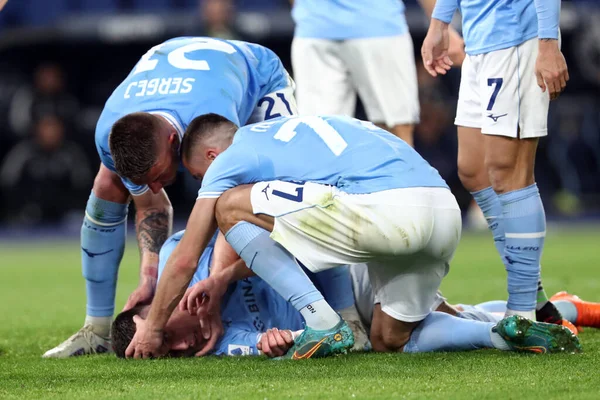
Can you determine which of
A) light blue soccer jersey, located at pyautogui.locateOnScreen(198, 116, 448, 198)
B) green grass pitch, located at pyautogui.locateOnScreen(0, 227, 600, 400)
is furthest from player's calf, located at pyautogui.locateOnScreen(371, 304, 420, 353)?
light blue soccer jersey, located at pyautogui.locateOnScreen(198, 116, 448, 198)

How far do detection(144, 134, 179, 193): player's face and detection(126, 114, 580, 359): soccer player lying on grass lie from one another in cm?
26

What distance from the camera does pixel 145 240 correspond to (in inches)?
181

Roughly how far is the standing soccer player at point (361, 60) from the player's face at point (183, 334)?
211 cm

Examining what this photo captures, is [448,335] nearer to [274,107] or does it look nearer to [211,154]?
[211,154]

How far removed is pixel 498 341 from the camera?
3.73m

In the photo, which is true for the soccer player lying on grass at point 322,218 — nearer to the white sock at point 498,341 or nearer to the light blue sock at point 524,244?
the white sock at point 498,341

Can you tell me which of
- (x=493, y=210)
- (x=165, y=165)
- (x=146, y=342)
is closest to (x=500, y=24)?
(x=493, y=210)

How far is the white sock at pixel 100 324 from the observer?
446 cm

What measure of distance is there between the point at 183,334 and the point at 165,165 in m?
0.64

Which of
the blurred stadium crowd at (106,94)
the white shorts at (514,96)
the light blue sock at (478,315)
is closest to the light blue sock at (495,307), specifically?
the light blue sock at (478,315)

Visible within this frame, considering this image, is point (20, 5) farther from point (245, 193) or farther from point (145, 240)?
point (245, 193)

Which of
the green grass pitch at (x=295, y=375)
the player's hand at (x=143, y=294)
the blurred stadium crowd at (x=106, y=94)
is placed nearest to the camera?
the green grass pitch at (x=295, y=375)

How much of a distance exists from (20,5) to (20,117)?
156 cm

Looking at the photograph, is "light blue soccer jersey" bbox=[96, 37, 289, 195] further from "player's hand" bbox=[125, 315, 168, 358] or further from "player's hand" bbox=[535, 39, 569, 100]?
"player's hand" bbox=[535, 39, 569, 100]
